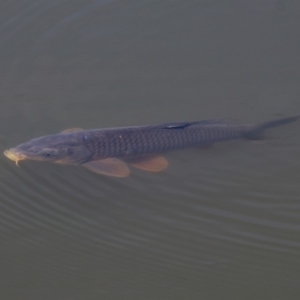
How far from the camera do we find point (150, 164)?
520 cm

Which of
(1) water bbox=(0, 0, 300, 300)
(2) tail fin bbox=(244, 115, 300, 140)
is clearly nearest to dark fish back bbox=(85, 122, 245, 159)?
(1) water bbox=(0, 0, 300, 300)

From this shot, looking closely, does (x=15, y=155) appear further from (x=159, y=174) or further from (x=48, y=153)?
(x=159, y=174)

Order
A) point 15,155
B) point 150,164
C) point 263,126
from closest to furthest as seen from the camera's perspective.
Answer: point 15,155 → point 150,164 → point 263,126

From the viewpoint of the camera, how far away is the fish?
510 cm

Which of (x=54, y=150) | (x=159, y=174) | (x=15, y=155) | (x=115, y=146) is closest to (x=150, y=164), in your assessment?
(x=159, y=174)

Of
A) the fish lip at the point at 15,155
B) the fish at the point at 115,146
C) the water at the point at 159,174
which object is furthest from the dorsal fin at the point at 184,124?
the fish lip at the point at 15,155

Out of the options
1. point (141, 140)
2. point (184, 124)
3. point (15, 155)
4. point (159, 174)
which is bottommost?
point (159, 174)

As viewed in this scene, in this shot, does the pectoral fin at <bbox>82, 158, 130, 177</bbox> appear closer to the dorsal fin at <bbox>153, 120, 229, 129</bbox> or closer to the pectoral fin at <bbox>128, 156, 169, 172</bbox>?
the pectoral fin at <bbox>128, 156, 169, 172</bbox>

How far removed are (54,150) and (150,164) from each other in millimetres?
761

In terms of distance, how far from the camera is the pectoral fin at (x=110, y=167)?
5.06 metres

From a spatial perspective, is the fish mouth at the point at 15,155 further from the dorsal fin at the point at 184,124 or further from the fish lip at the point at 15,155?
the dorsal fin at the point at 184,124

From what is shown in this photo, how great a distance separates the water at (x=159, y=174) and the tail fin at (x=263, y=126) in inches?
2.2

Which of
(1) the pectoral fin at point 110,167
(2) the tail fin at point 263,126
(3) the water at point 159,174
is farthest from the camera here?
(2) the tail fin at point 263,126

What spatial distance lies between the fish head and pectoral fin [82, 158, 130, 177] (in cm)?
9
